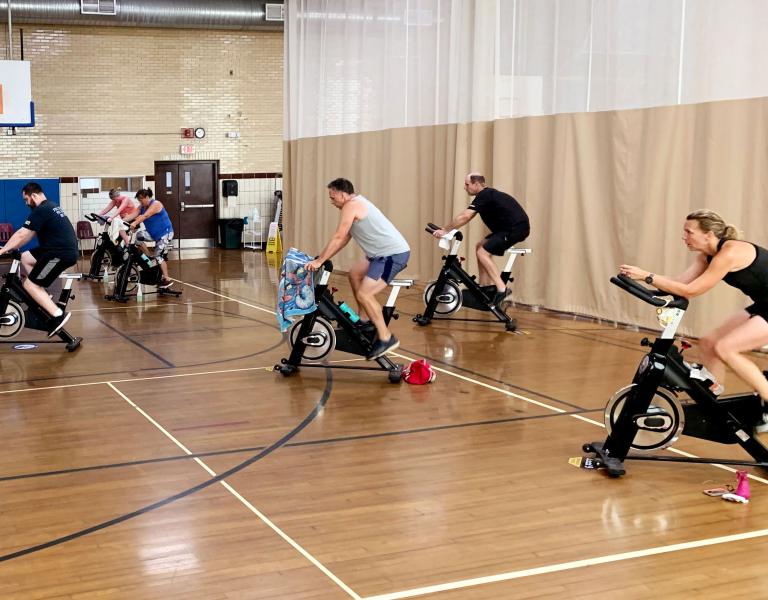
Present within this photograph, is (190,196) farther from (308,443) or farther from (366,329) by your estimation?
(308,443)

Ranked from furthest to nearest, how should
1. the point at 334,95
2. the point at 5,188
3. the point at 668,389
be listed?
1. the point at 5,188
2. the point at 334,95
3. the point at 668,389

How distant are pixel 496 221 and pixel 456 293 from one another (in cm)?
93

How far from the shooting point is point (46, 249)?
9.08 m

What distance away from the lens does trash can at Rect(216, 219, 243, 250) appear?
21328mm

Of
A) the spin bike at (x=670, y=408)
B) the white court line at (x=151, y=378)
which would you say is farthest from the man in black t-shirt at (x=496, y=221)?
the spin bike at (x=670, y=408)

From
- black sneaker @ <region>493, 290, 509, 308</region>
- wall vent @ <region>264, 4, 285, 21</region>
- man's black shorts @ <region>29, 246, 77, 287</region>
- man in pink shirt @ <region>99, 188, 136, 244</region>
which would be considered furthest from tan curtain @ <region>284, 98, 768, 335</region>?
wall vent @ <region>264, 4, 285, 21</region>

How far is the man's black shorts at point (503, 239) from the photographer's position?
10406 mm

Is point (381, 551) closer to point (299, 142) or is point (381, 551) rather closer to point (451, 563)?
point (451, 563)

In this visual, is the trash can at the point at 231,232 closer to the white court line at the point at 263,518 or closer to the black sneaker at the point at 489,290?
the black sneaker at the point at 489,290

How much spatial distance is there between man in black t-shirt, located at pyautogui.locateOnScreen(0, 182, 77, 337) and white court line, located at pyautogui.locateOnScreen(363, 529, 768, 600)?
20.4ft

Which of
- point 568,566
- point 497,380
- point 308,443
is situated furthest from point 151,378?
point 568,566

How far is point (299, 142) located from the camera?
17.9 meters

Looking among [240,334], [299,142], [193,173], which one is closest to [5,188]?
[193,173]

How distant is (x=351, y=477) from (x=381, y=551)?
3.46ft
